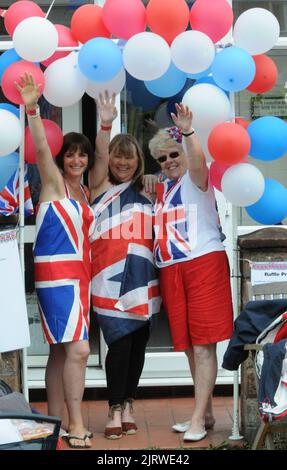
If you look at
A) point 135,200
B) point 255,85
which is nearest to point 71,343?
point 135,200

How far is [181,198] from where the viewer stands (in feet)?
18.2

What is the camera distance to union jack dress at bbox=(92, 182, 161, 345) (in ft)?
18.5

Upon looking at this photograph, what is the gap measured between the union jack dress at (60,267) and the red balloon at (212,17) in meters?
1.20

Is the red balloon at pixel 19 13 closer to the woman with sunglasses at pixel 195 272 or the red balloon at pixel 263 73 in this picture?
the woman with sunglasses at pixel 195 272

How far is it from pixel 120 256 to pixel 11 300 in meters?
0.73

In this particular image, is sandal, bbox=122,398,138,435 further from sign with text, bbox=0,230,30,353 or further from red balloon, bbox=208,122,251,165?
red balloon, bbox=208,122,251,165

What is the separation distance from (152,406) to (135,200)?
5.13ft

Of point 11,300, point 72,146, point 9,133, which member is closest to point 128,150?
point 72,146

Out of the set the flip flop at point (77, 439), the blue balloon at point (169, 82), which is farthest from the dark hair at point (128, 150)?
the flip flop at point (77, 439)

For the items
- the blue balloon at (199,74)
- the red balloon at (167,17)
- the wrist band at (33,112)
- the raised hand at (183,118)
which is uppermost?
the red balloon at (167,17)

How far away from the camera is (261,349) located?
4949 mm

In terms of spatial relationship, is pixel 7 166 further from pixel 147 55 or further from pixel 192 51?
pixel 192 51

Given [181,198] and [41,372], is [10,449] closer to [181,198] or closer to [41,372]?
[181,198]

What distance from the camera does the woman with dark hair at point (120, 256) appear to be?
18.5 ft
